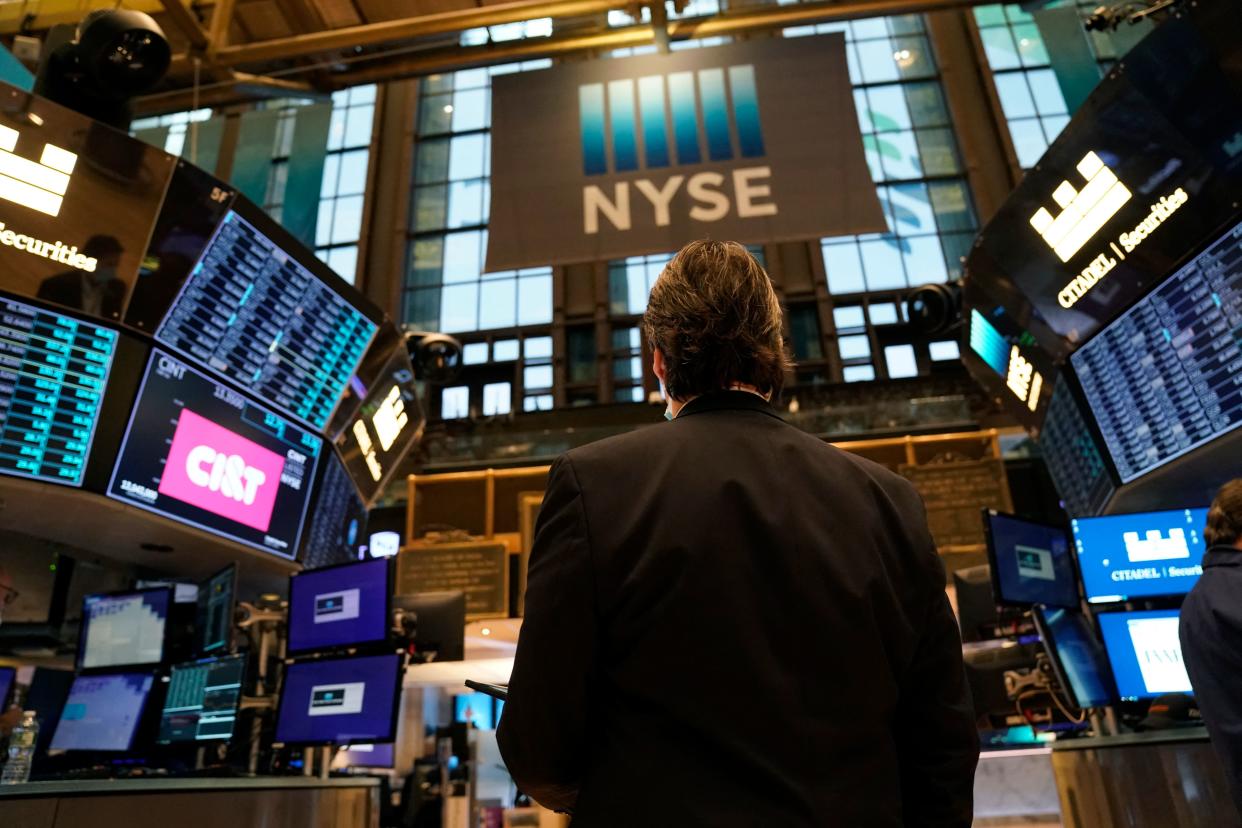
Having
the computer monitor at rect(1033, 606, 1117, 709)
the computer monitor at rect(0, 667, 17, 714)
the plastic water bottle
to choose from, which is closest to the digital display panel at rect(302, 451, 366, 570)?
the computer monitor at rect(0, 667, 17, 714)

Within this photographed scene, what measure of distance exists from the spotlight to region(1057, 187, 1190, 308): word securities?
4.60m

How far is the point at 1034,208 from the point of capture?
4590 mm

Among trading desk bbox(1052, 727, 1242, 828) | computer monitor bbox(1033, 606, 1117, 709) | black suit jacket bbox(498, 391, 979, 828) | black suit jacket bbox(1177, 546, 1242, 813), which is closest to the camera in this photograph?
black suit jacket bbox(498, 391, 979, 828)

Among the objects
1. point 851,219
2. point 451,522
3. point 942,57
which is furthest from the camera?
point 942,57

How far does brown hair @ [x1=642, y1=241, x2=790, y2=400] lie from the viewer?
1.25m

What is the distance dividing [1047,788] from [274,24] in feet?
19.9

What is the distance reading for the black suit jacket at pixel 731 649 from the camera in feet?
3.25

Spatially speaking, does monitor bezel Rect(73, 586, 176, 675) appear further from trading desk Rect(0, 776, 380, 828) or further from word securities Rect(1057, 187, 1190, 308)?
word securities Rect(1057, 187, 1190, 308)

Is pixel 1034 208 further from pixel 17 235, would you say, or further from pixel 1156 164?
pixel 17 235

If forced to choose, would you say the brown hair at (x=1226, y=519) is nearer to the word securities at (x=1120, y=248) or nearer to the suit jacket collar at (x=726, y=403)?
the word securities at (x=1120, y=248)

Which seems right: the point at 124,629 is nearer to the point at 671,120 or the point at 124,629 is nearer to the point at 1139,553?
the point at 671,120

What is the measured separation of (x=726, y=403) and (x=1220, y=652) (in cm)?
190

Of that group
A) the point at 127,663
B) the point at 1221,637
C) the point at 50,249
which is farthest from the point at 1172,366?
the point at 127,663

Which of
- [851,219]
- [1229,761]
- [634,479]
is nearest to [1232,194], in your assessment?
[851,219]
